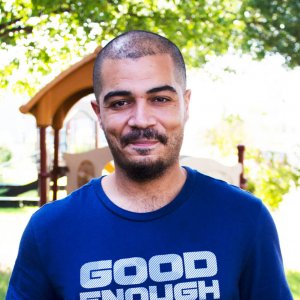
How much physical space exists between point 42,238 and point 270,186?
34.2 feet

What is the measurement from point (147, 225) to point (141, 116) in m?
0.30

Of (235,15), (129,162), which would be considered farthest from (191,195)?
(235,15)

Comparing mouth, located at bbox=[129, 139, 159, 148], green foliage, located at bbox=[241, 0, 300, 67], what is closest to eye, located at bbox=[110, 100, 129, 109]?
mouth, located at bbox=[129, 139, 159, 148]

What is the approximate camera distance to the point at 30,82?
10648 mm

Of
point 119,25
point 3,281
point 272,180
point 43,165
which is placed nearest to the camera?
point 43,165

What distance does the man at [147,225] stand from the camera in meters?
1.53

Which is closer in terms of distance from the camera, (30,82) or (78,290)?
(78,290)

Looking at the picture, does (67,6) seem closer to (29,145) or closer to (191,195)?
(191,195)

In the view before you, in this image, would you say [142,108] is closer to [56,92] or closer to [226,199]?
[226,199]

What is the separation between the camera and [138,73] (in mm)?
1611

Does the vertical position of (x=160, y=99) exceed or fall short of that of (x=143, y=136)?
it exceeds it

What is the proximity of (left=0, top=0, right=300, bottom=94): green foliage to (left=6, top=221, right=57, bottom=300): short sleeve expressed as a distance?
658cm

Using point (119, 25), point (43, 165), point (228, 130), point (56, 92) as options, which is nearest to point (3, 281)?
point (43, 165)

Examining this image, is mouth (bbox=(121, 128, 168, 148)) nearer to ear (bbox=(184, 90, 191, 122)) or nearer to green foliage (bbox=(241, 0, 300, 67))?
ear (bbox=(184, 90, 191, 122))
